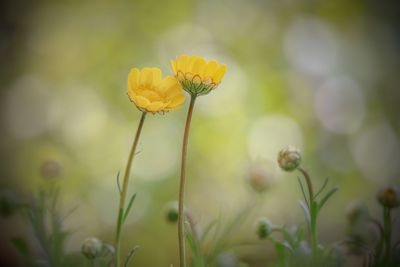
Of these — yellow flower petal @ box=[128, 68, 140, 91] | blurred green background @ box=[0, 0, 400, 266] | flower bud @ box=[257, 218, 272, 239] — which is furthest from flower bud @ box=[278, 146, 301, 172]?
blurred green background @ box=[0, 0, 400, 266]

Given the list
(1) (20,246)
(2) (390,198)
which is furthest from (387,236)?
(1) (20,246)

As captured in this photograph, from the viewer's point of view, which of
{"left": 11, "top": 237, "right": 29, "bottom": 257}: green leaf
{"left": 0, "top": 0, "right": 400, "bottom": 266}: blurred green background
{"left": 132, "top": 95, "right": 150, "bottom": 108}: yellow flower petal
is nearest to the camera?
{"left": 132, "top": 95, "right": 150, "bottom": 108}: yellow flower petal

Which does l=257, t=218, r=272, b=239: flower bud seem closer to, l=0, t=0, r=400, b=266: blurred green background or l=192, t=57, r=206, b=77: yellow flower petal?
l=192, t=57, r=206, b=77: yellow flower petal

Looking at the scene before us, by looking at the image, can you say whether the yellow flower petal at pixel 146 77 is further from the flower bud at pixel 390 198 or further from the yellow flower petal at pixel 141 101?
the flower bud at pixel 390 198

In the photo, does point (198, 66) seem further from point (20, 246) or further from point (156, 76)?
point (20, 246)

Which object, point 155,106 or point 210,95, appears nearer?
point 155,106

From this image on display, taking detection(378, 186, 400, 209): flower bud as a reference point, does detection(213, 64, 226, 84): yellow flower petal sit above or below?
above
